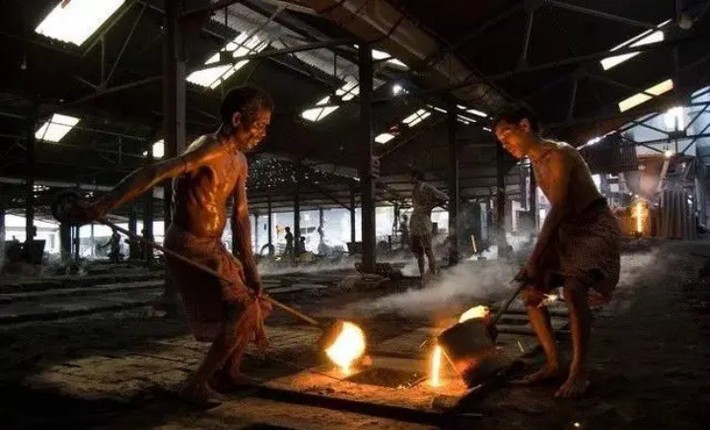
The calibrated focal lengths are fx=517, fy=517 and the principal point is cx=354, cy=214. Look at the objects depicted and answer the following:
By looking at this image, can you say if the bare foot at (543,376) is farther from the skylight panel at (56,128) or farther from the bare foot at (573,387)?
the skylight panel at (56,128)

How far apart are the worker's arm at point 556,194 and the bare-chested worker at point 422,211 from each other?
617 centimetres

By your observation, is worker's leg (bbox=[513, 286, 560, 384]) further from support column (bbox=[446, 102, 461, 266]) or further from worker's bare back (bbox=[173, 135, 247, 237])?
support column (bbox=[446, 102, 461, 266])

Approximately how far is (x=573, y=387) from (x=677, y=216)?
22889mm

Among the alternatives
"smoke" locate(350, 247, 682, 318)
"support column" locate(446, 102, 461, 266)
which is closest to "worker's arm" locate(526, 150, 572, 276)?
"smoke" locate(350, 247, 682, 318)

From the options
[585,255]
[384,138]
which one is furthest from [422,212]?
[384,138]

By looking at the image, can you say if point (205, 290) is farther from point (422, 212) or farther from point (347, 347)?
point (422, 212)

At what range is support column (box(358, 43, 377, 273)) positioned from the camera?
10.1 meters

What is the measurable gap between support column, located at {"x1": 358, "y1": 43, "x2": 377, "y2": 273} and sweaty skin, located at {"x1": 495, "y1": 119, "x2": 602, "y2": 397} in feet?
20.0

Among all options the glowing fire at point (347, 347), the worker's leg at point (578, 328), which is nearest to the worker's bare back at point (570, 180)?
the worker's leg at point (578, 328)

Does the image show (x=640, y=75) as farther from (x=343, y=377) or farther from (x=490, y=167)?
(x=343, y=377)

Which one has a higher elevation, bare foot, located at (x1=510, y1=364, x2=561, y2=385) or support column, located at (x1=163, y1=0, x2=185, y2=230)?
support column, located at (x1=163, y1=0, x2=185, y2=230)

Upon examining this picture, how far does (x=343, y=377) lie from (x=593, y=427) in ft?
5.89

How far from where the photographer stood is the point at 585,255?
3.55 m

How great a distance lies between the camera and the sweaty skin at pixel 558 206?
11.5 feet
